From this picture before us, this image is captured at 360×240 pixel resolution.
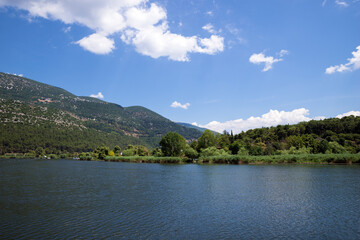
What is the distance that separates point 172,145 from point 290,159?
51.8 metres

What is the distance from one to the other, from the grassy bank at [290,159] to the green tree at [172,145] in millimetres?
16332

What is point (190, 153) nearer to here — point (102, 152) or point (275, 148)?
point (275, 148)

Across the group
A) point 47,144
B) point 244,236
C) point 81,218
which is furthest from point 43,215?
point 47,144

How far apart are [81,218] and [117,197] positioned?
818cm

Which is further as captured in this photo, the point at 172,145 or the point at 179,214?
the point at 172,145

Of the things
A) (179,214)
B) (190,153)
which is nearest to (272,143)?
(190,153)

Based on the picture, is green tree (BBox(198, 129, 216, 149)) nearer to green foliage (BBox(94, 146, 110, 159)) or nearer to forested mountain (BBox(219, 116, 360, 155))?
forested mountain (BBox(219, 116, 360, 155))

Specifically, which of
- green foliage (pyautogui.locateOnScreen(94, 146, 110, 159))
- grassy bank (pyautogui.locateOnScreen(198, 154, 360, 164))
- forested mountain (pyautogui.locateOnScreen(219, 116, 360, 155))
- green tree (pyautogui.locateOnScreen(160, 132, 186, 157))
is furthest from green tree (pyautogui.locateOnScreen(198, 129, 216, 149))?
green foliage (pyautogui.locateOnScreen(94, 146, 110, 159))

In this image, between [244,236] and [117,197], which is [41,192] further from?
[244,236]

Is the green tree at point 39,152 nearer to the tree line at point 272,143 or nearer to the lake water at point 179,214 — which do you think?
the tree line at point 272,143

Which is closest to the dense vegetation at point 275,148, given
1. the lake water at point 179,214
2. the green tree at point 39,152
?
the green tree at point 39,152

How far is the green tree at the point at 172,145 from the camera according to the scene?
108375mm

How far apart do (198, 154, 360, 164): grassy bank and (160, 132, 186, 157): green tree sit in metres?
16.3

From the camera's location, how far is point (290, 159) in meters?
82.7
